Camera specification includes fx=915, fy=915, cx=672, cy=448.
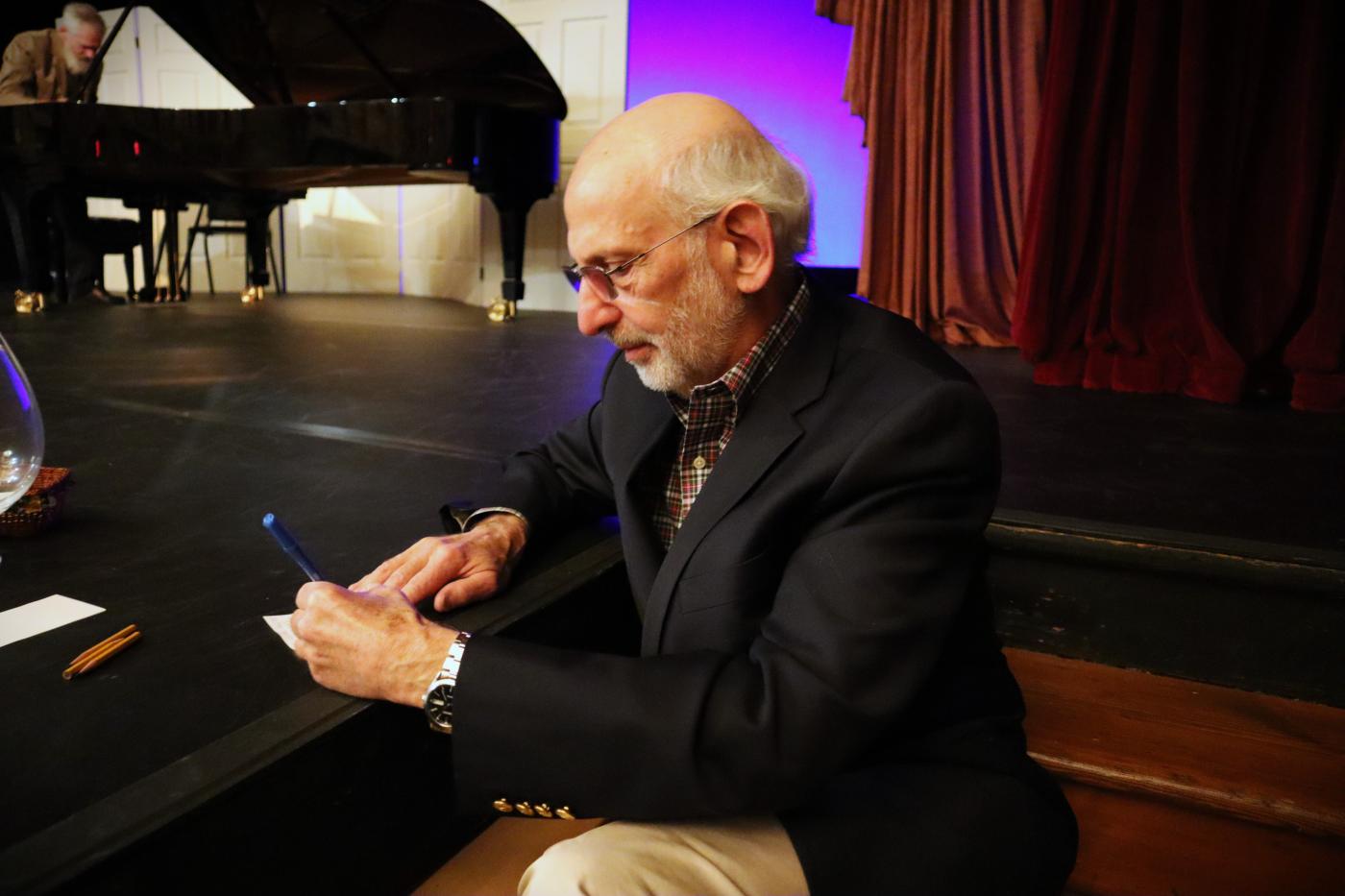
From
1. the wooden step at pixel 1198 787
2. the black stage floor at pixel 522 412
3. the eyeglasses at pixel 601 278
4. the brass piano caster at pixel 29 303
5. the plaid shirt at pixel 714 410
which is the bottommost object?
the brass piano caster at pixel 29 303

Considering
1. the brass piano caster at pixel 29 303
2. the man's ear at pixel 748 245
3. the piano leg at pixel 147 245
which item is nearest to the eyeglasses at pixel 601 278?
the man's ear at pixel 748 245

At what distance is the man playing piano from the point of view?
4.64 metres

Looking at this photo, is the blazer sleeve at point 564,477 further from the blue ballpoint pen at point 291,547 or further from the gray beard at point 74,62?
the gray beard at point 74,62

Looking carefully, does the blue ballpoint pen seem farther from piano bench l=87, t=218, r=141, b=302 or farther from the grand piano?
piano bench l=87, t=218, r=141, b=302

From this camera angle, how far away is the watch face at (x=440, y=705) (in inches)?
32.1

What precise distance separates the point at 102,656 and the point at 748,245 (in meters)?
0.76

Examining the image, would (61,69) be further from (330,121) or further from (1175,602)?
(1175,602)

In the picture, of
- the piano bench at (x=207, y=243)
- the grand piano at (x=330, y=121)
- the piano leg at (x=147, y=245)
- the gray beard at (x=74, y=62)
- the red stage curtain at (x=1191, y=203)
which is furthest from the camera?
the piano bench at (x=207, y=243)

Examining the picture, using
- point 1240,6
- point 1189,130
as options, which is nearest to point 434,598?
point 1189,130

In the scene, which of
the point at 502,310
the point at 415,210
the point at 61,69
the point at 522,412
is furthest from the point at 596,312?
the point at 415,210

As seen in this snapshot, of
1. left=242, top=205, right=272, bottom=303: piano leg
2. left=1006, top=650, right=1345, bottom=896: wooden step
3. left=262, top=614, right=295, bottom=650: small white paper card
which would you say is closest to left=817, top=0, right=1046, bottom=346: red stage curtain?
left=1006, top=650, right=1345, bottom=896: wooden step

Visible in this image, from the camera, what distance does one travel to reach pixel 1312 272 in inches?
103

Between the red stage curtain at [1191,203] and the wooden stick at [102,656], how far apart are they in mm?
2644

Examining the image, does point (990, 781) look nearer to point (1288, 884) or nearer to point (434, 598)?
point (1288, 884)
